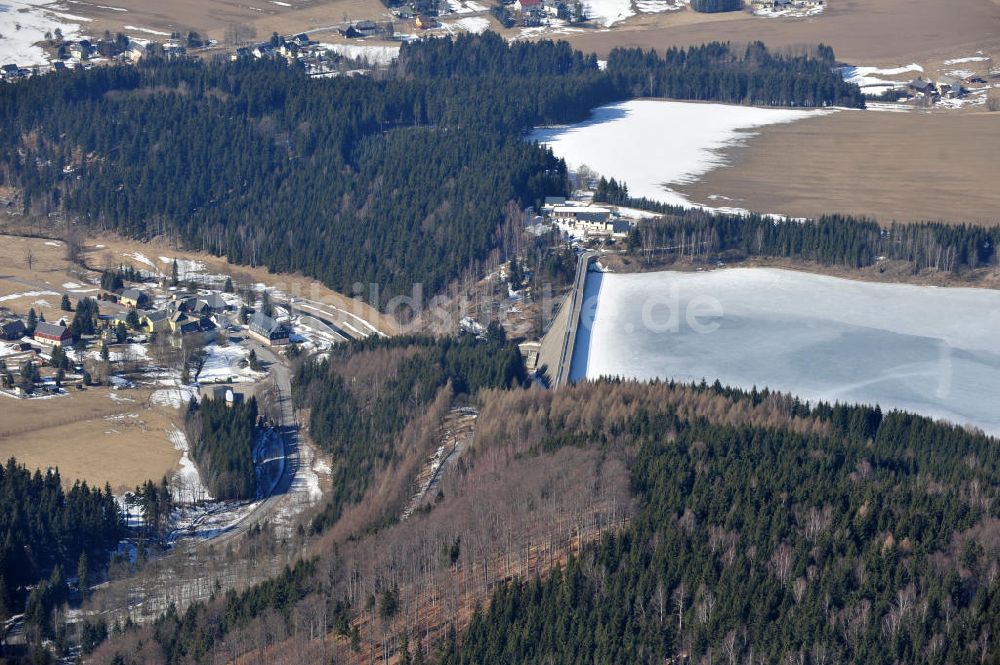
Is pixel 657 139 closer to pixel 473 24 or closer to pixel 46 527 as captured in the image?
pixel 473 24

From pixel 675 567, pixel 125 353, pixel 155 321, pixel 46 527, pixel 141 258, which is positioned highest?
pixel 675 567

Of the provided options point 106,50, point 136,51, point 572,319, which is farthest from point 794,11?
point 572,319

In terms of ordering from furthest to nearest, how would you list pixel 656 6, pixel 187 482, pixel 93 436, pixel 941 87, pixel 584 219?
pixel 656 6, pixel 941 87, pixel 584 219, pixel 93 436, pixel 187 482

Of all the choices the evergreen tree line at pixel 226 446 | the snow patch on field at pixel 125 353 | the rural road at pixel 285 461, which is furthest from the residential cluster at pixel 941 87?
the evergreen tree line at pixel 226 446

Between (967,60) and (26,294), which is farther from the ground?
(967,60)

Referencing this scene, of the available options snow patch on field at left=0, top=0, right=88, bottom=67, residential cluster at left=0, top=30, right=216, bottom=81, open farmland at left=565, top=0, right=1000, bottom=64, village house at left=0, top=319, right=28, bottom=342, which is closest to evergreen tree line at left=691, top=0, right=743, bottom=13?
open farmland at left=565, top=0, right=1000, bottom=64

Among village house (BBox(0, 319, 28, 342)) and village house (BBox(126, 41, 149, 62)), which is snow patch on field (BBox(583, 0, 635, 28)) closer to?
village house (BBox(126, 41, 149, 62))

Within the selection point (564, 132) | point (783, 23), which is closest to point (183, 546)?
point (564, 132)
